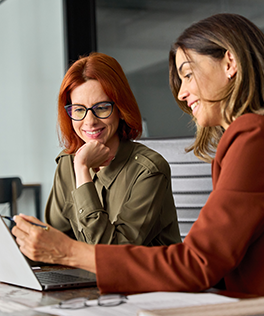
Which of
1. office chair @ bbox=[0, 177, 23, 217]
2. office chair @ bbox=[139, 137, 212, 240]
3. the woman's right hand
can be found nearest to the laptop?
the woman's right hand

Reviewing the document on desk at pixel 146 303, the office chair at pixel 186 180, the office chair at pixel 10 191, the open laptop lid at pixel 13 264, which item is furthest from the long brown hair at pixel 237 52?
the office chair at pixel 10 191

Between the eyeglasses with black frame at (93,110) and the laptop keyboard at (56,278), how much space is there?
1.97 feet

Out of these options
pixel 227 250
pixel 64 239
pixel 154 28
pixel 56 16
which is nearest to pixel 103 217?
pixel 64 239

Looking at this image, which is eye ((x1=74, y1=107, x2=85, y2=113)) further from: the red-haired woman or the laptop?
the laptop

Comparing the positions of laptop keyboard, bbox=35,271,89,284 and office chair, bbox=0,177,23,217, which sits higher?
laptop keyboard, bbox=35,271,89,284

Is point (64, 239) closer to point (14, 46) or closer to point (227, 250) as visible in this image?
point (227, 250)

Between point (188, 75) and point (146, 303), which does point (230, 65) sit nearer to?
point (188, 75)

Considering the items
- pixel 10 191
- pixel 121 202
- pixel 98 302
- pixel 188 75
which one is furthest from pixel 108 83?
pixel 10 191

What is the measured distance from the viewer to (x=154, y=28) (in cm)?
321

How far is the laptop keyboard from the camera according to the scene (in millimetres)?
875

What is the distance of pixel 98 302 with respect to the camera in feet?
2.20

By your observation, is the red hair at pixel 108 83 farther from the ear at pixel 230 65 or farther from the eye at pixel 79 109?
the ear at pixel 230 65

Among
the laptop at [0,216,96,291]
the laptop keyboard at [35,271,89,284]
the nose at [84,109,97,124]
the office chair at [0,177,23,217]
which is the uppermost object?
the nose at [84,109,97,124]

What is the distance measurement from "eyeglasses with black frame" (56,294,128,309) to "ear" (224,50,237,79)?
50 centimetres
